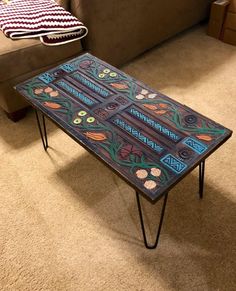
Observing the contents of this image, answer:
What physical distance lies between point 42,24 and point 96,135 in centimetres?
85

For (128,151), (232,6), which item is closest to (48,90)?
(128,151)

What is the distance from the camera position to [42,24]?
5.33 feet

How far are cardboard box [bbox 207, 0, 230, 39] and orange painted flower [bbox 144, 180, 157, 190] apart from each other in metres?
1.74

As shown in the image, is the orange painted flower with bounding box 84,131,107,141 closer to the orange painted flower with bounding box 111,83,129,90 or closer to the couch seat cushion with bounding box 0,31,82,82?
the orange painted flower with bounding box 111,83,129,90

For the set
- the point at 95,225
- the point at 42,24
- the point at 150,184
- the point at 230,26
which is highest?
the point at 42,24

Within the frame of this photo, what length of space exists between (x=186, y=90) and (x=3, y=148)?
44.4 inches

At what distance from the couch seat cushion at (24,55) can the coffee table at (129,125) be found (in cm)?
26

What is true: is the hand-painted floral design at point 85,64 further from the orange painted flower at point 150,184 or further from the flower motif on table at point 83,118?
the orange painted flower at point 150,184

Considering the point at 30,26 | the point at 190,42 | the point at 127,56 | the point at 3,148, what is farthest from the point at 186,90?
the point at 3,148

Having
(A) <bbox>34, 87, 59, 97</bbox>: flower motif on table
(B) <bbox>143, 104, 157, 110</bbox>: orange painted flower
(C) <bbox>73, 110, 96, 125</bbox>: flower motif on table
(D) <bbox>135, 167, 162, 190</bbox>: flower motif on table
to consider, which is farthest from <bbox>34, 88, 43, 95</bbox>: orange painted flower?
(D) <bbox>135, 167, 162, 190</bbox>: flower motif on table

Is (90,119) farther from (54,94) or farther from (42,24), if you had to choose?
(42,24)

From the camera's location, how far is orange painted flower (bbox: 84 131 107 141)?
1.10 m

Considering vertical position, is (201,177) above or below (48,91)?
below

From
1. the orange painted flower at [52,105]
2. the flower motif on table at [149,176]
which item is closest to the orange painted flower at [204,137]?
the flower motif on table at [149,176]
